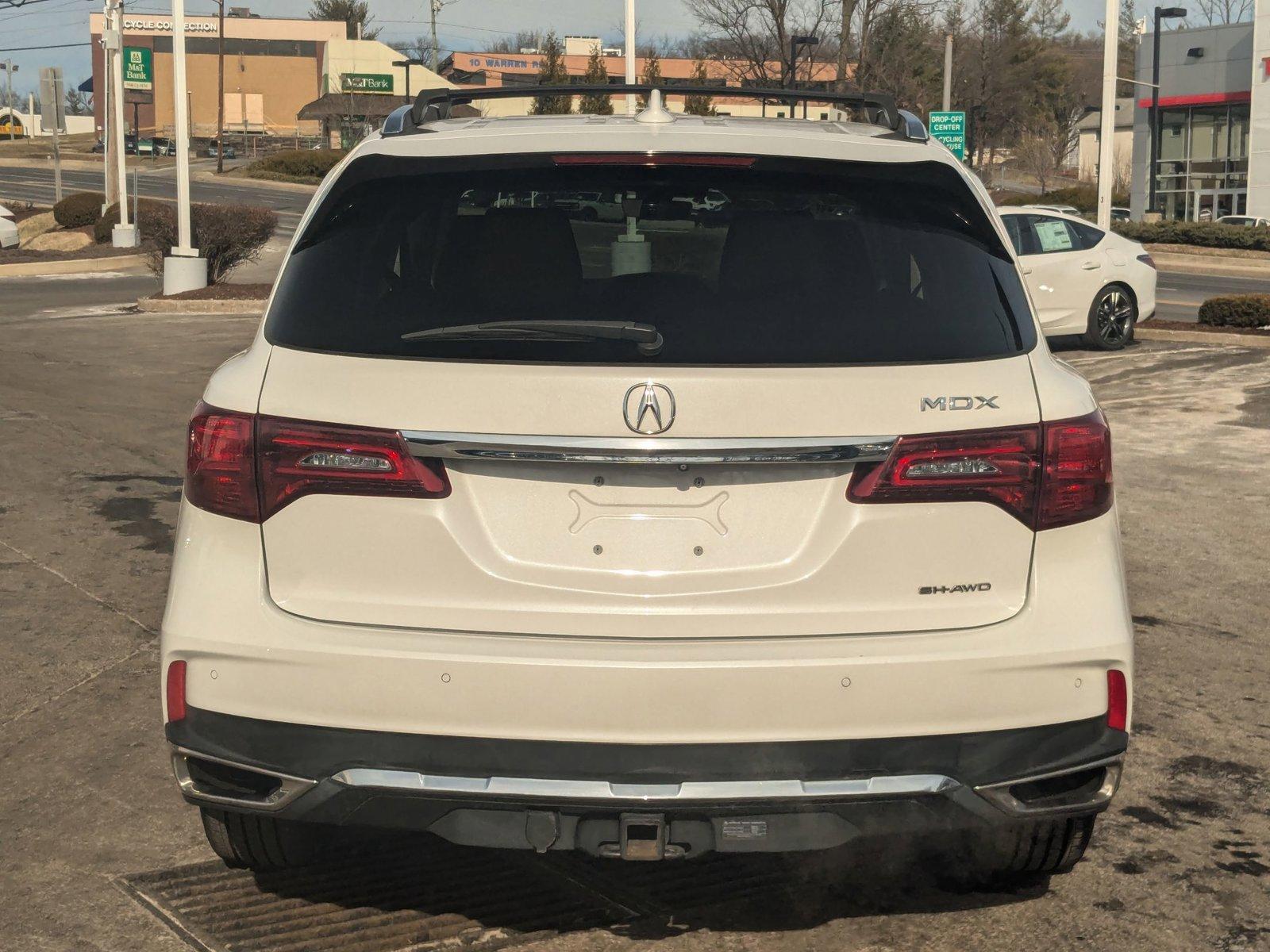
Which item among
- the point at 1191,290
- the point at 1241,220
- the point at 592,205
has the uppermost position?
the point at 592,205

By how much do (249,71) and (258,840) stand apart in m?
138

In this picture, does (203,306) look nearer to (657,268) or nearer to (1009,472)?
(657,268)

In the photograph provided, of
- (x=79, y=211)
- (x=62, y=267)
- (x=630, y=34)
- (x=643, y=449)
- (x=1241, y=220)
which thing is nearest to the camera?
(x=643, y=449)

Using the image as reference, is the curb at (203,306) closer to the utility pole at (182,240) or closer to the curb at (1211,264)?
the utility pole at (182,240)

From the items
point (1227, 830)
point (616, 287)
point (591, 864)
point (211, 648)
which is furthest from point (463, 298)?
point (1227, 830)

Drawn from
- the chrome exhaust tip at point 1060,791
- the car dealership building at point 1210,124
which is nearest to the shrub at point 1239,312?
the chrome exhaust tip at point 1060,791

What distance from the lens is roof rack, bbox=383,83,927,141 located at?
4.04 metres

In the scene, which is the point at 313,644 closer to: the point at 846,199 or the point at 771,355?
the point at 771,355

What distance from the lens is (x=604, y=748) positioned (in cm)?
315

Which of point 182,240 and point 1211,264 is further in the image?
point 1211,264

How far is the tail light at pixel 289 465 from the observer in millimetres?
3191

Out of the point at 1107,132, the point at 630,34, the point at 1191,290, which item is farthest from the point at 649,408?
the point at 1191,290

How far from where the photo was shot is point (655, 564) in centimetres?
318

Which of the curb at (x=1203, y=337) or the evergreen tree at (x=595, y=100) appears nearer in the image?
the curb at (x=1203, y=337)
